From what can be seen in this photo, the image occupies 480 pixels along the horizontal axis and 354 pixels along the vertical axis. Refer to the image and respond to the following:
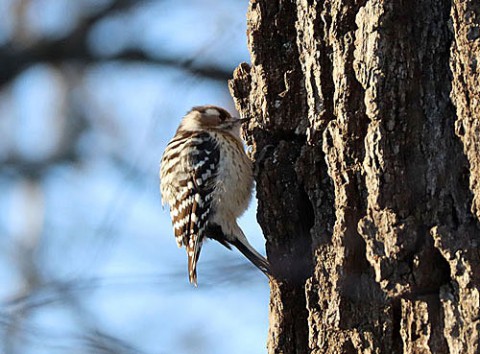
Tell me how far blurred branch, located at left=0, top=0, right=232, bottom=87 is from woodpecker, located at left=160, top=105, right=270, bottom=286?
520 millimetres

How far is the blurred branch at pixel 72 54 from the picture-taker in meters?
4.98

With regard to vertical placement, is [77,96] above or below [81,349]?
above

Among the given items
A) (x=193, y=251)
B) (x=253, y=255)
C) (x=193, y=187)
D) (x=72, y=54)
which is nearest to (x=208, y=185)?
(x=193, y=187)

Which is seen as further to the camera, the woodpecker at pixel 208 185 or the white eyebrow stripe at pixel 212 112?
the white eyebrow stripe at pixel 212 112

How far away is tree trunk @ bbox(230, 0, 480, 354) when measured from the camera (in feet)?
10.4

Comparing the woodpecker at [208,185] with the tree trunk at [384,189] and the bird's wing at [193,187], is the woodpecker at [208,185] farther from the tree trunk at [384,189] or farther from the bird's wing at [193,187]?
the tree trunk at [384,189]

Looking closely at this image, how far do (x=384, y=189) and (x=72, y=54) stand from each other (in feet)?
8.10

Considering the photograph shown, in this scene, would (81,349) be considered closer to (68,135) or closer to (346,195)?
(346,195)

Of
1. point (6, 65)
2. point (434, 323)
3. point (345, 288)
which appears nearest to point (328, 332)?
point (345, 288)

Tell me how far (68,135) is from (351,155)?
28.9ft

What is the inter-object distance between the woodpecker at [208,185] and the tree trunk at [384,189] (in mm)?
1277

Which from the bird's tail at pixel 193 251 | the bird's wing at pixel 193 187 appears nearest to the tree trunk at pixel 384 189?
the bird's tail at pixel 193 251

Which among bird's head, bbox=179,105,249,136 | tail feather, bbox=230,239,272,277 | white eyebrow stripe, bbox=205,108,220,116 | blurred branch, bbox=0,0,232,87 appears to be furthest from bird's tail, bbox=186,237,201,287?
blurred branch, bbox=0,0,232,87

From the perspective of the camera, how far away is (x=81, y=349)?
3348mm
